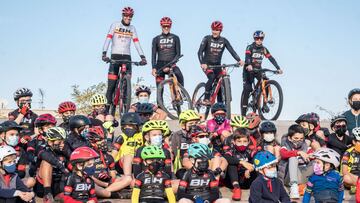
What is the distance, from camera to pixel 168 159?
11.0 meters

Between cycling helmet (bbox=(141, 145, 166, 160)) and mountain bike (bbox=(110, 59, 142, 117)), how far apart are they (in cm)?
548

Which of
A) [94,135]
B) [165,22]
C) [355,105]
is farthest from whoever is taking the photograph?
[165,22]

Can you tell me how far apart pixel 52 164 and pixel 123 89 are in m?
5.07

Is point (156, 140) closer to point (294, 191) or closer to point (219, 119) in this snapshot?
point (219, 119)

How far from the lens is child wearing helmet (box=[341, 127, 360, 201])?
1183 centimetres

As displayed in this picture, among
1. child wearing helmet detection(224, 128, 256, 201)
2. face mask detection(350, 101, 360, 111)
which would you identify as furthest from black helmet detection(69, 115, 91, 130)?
face mask detection(350, 101, 360, 111)

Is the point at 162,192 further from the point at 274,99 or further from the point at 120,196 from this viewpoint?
the point at 274,99

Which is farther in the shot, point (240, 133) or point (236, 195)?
point (240, 133)

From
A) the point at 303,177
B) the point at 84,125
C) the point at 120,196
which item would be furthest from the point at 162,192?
the point at 303,177

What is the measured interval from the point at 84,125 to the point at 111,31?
188 inches

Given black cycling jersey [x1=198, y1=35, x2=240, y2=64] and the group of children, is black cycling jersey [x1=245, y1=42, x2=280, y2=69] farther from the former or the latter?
the group of children

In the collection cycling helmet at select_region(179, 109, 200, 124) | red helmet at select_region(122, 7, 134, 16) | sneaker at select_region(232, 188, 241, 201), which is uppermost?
red helmet at select_region(122, 7, 134, 16)

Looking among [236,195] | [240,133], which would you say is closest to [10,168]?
[236,195]

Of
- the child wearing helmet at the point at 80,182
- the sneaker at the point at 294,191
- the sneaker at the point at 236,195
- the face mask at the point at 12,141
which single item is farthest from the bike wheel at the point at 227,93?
the child wearing helmet at the point at 80,182
